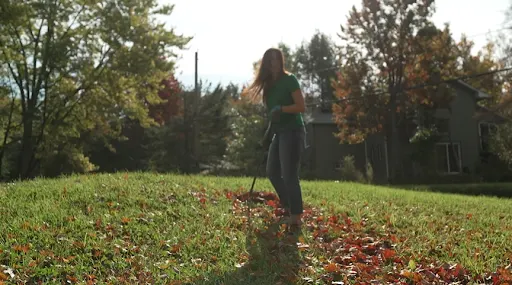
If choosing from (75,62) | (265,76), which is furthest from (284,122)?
(75,62)

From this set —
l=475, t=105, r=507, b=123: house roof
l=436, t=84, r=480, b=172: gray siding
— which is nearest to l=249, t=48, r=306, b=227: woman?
l=475, t=105, r=507, b=123: house roof

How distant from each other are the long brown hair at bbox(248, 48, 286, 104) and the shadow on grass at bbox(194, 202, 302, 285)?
1.51 metres

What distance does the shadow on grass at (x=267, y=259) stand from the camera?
13.6 feet

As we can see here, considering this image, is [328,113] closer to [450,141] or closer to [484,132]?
[450,141]

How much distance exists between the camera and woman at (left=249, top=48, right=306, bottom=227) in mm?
5586

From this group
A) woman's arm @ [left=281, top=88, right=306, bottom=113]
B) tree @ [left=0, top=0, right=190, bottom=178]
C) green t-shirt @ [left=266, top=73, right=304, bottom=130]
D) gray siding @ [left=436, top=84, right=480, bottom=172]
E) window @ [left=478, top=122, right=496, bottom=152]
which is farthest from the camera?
window @ [left=478, top=122, right=496, bottom=152]

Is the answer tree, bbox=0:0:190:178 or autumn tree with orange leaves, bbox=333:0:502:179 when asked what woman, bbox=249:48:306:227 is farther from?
autumn tree with orange leaves, bbox=333:0:502:179

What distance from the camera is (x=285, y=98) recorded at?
5750mm

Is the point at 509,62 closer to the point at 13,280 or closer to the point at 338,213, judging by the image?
the point at 338,213

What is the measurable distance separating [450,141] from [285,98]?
84.4 feet

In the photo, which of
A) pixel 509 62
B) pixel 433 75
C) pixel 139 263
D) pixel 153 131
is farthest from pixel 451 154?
pixel 139 263

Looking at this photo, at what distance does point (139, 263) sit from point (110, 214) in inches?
57.0

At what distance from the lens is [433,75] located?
27.5 meters

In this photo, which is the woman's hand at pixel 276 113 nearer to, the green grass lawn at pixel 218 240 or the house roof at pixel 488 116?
the green grass lawn at pixel 218 240
